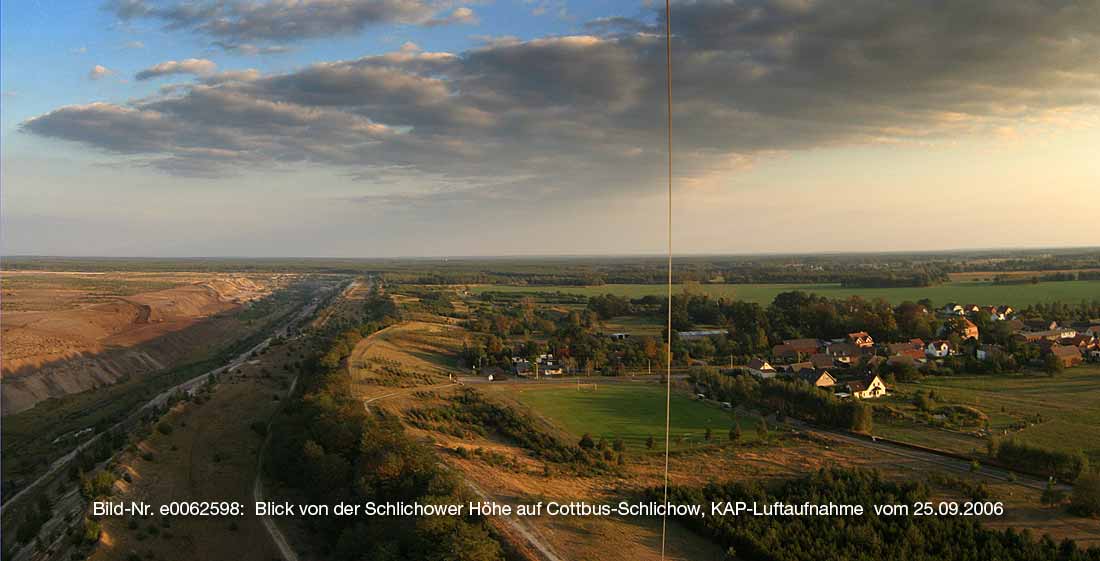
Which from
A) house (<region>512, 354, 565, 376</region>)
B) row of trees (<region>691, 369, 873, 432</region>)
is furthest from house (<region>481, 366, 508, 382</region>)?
row of trees (<region>691, 369, 873, 432</region>)

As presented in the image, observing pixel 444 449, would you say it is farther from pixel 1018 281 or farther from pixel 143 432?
pixel 1018 281

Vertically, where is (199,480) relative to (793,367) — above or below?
above

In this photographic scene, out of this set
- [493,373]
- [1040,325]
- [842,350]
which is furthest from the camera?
[1040,325]

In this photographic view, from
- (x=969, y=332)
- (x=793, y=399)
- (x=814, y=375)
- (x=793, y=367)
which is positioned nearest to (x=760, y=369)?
(x=793, y=367)

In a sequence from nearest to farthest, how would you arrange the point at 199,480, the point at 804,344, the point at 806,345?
the point at 199,480, the point at 806,345, the point at 804,344

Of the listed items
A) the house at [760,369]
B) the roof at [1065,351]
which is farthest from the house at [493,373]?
the roof at [1065,351]

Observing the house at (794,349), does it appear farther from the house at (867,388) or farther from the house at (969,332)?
the house at (867,388)

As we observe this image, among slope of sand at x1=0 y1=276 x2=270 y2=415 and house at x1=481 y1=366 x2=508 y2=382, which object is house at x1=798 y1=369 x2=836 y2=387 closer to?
house at x1=481 y1=366 x2=508 y2=382

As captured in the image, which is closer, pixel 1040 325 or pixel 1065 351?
pixel 1065 351

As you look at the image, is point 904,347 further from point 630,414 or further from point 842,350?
point 630,414
